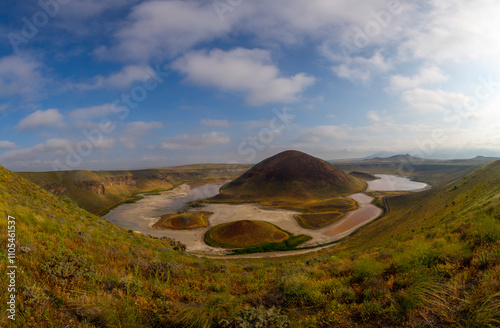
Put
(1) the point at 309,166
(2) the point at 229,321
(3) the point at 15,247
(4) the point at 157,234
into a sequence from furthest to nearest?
(1) the point at 309,166
(4) the point at 157,234
(3) the point at 15,247
(2) the point at 229,321

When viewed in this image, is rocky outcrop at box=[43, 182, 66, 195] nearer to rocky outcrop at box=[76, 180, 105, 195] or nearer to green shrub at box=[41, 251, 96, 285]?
rocky outcrop at box=[76, 180, 105, 195]

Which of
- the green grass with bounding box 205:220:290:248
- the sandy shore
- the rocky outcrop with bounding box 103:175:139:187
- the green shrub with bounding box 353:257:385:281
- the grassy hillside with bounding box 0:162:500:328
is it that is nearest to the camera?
the grassy hillside with bounding box 0:162:500:328

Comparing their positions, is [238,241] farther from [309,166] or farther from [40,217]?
[309,166]

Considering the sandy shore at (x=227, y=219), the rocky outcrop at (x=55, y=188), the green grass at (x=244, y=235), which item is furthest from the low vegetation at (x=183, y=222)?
the rocky outcrop at (x=55, y=188)

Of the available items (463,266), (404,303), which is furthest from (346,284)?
(463,266)

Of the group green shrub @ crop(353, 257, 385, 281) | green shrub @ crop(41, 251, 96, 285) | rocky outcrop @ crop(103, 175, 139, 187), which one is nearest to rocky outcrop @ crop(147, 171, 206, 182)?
rocky outcrop @ crop(103, 175, 139, 187)

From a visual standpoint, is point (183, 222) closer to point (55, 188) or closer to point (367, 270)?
point (367, 270)
